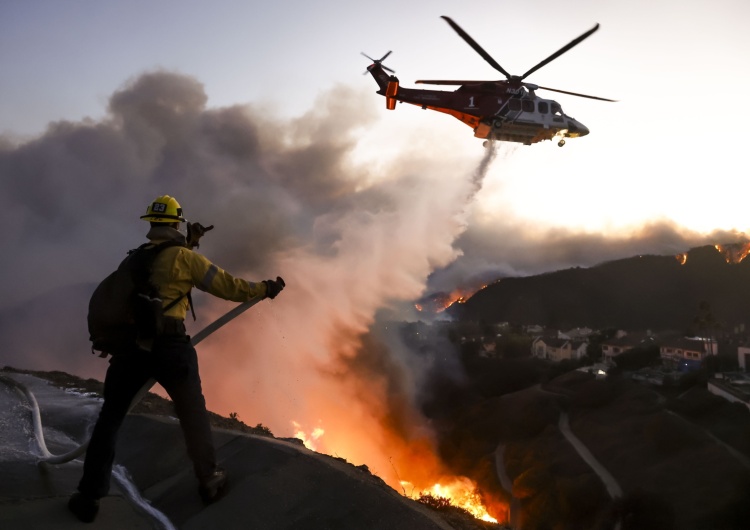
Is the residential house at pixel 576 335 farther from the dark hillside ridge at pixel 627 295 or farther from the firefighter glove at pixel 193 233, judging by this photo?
the firefighter glove at pixel 193 233

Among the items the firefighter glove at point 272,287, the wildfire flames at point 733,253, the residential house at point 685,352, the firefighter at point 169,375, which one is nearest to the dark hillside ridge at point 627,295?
the wildfire flames at point 733,253

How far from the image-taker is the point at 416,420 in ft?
185

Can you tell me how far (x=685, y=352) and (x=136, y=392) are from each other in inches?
2801

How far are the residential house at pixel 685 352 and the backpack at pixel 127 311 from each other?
214ft

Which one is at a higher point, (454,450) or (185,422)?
(454,450)

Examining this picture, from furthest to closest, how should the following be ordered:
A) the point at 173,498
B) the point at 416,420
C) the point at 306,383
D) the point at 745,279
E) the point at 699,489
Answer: the point at 745,279 → the point at 416,420 → the point at 306,383 → the point at 699,489 → the point at 173,498

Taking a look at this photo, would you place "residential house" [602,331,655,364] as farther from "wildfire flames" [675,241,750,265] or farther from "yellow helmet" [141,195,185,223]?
"yellow helmet" [141,195,185,223]

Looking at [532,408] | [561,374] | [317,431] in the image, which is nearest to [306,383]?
[317,431]

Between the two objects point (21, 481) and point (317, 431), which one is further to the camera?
point (317, 431)

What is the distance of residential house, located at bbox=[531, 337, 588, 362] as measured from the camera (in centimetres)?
7997

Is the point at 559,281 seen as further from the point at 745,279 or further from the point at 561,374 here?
the point at 561,374

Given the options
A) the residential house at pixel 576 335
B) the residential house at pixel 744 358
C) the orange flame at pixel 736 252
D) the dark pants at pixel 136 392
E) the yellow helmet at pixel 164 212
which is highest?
the orange flame at pixel 736 252

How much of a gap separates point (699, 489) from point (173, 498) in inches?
1256

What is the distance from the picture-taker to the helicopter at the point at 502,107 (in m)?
24.3
